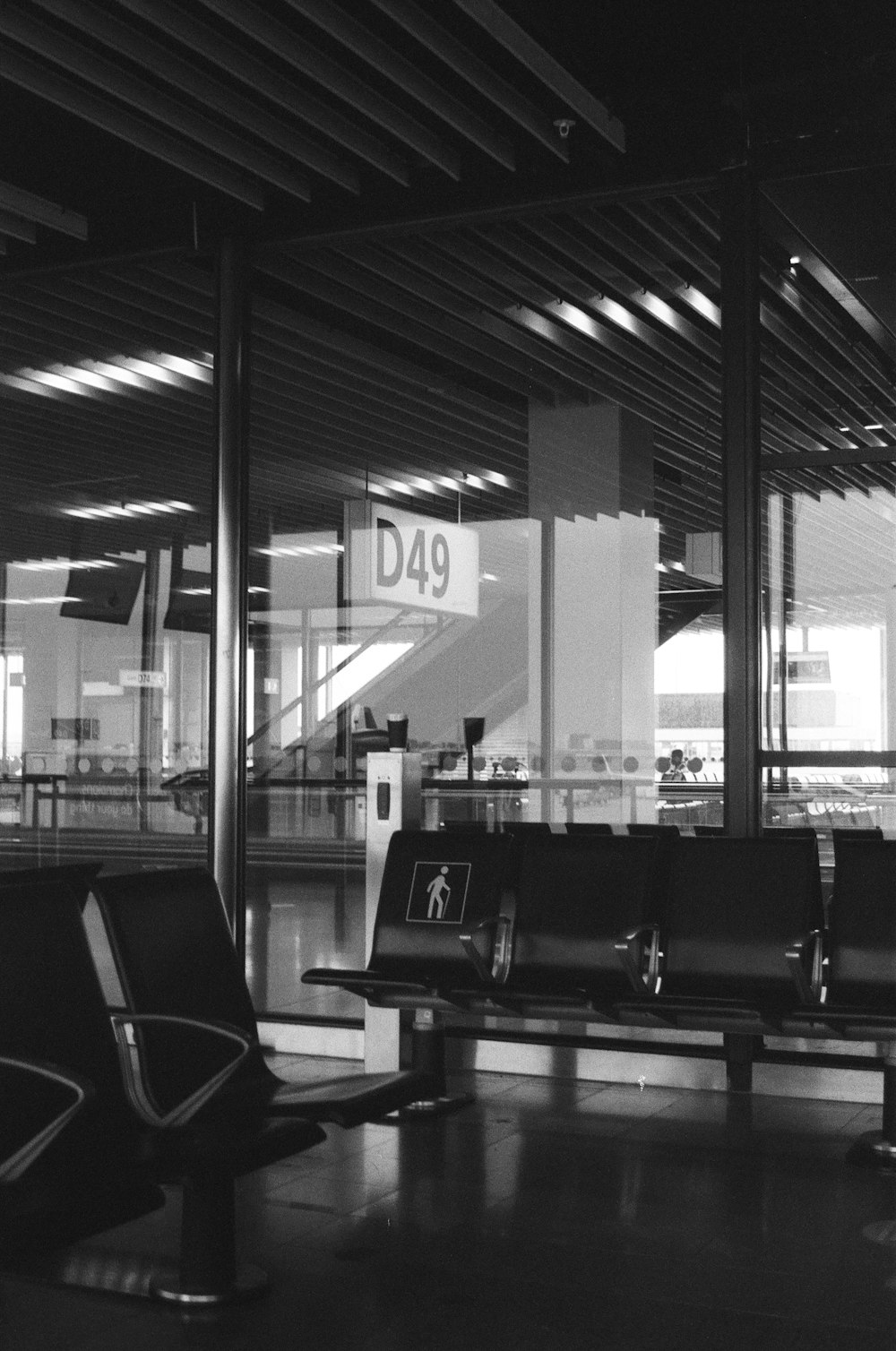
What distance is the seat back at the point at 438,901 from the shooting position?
17.1 feet

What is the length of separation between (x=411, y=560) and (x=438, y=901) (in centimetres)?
179

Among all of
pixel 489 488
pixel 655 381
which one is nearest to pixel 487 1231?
Result: pixel 489 488

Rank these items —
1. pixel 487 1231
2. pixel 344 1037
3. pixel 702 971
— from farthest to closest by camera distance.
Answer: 1. pixel 344 1037
2. pixel 702 971
3. pixel 487 1231

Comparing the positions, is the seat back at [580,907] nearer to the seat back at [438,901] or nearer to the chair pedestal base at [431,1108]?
the seat back at [438,901]

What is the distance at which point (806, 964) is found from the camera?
4.77 m

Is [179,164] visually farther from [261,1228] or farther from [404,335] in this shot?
[261,1228]

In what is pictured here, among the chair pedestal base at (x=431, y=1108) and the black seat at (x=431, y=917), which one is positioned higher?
the black seat at (x=431, y=917)

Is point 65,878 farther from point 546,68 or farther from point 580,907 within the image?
point 546,68

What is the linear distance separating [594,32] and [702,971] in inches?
128

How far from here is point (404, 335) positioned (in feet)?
22.6

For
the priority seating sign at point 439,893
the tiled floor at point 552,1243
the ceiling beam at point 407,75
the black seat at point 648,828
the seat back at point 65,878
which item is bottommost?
the tiled floor at point 552,1243

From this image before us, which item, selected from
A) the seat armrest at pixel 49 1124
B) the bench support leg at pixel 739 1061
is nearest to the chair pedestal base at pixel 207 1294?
the seat armrest at pixel 49 1124

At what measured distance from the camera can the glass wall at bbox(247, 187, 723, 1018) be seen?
6086 mm

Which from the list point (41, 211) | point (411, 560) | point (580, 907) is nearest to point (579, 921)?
point (580, 907)
